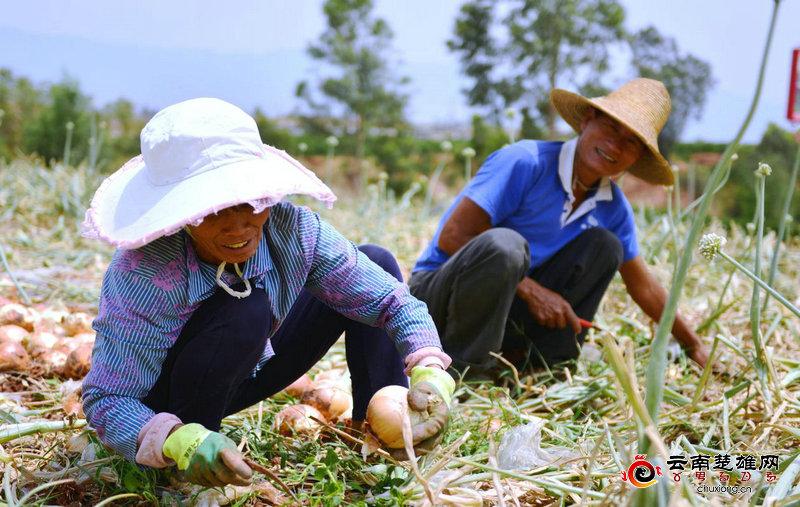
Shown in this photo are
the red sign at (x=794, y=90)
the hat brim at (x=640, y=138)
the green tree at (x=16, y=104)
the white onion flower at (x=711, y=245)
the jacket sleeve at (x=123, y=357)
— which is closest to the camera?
the jacket sleeve at (x=123, y=357)

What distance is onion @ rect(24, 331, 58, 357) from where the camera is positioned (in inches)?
77.7

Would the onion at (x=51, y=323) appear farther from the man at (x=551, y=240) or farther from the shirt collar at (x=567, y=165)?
the shirt collar at (x=567, y=165)

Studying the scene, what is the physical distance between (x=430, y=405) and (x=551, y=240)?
1086mm

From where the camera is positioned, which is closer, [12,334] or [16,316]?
[12,334]

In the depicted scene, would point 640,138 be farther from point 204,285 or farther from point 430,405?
point 204,285

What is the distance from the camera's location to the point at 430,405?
1.25m

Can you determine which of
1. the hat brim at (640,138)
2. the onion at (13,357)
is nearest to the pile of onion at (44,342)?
the onion at (13,357)

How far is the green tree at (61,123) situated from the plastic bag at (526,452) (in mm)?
8191

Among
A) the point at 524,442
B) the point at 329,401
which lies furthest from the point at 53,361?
the point at 524,442

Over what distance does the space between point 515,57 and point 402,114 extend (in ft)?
13.8

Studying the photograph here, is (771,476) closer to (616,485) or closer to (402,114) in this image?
(616,485)

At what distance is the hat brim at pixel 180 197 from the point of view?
3.69 feet

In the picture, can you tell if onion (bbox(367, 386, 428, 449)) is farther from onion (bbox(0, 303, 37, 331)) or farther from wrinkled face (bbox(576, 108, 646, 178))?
onion (bbox(0, 303, 37, 331))

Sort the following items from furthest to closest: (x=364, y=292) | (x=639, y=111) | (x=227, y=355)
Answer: (x=639, y=111), (x=364, y=292), (x=227, y=355)
